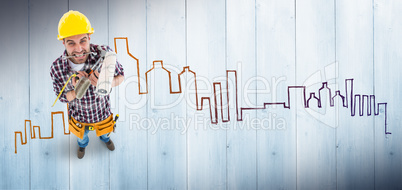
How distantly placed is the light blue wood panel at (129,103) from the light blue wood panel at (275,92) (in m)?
0.47

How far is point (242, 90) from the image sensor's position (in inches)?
47.8

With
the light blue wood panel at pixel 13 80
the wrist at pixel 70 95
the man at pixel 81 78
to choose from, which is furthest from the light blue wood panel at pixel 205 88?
the light blue wood panel at pixel 13 80

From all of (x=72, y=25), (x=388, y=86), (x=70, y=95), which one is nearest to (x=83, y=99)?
(x=70, y=95)

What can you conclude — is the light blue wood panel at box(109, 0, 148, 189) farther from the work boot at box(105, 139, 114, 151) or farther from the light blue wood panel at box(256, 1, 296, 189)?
the light blue wood panel at box(256, 1, 296, 189)

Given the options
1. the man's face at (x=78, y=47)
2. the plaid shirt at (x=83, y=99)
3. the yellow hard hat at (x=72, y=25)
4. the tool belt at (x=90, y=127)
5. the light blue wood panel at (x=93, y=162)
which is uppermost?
the yellow hard hat at (x=72, y=25)

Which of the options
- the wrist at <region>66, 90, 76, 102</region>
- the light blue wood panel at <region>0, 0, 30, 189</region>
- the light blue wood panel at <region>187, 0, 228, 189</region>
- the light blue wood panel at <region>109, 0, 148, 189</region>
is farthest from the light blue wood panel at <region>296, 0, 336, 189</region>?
the light blue wood panel at <region>0, 0, 30, 189</region>

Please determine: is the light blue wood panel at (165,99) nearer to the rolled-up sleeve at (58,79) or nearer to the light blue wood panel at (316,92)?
the rolled-up sleeve at (58,79)

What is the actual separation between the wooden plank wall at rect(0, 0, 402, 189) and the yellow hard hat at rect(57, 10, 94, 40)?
6cm

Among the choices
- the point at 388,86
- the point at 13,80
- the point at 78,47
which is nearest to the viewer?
the point at 78,47

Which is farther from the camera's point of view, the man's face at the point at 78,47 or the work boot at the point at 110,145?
the work boot at the point at 110,145

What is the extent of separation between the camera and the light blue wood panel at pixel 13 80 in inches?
45.3

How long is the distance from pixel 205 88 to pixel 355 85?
0.64 meters

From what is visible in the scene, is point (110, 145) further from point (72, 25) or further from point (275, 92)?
point (275, 92)

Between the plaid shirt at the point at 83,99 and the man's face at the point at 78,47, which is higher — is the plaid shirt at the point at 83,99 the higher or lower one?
the lower one
